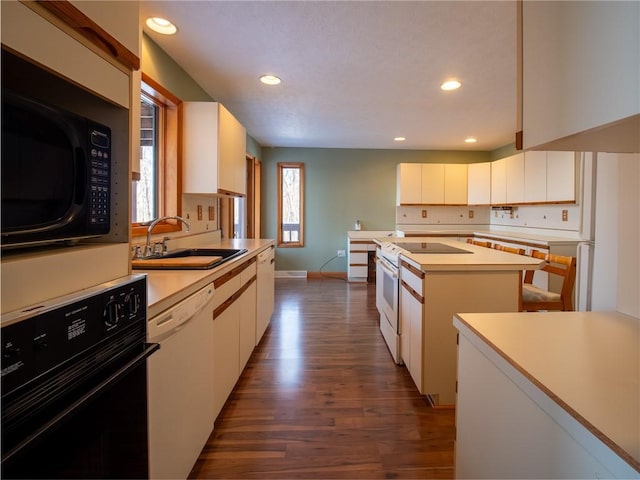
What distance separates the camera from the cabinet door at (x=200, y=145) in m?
2.48

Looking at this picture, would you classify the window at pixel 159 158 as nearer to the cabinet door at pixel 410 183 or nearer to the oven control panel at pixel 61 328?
the oven control panel at pixel 61 328

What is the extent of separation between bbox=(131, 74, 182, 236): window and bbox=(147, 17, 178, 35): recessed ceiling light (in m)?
0.35

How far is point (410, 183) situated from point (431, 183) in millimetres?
356

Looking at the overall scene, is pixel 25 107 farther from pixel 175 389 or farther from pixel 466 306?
pixel 466 306

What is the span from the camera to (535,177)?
14.1 ft

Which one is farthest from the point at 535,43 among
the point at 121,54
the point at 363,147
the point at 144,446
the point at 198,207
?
the point at 363,147

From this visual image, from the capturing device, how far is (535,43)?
763mm

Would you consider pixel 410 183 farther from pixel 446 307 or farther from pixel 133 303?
pixel 133 303

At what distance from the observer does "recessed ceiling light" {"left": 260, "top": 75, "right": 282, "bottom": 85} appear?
111 inches

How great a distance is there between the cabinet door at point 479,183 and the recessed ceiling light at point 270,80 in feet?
12.8

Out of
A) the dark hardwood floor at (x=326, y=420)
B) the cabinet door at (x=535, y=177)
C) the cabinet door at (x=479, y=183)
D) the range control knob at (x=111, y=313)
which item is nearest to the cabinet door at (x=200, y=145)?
the dark hardwood floor at (x=326, y=420)

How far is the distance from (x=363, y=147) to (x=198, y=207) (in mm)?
3685

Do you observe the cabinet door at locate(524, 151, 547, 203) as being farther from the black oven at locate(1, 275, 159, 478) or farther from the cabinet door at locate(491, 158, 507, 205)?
the black oven at locate(1, 275, 159, 478)

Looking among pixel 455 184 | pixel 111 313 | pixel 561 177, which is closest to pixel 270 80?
pixel 111 313
